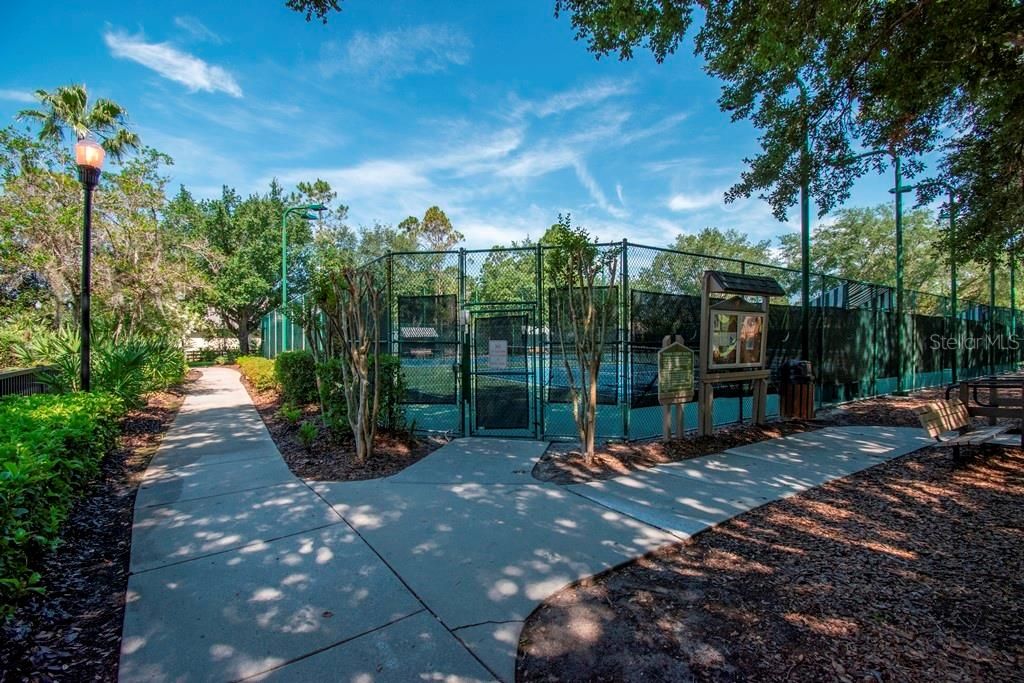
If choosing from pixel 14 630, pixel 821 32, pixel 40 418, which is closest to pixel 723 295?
pixel 821 32

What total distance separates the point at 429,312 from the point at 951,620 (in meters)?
6.33

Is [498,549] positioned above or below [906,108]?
below

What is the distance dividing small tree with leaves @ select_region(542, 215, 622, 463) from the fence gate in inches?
32.5

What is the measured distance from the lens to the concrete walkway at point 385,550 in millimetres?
2352

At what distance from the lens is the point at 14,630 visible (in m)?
2.46

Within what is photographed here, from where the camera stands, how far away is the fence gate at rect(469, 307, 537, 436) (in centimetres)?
690

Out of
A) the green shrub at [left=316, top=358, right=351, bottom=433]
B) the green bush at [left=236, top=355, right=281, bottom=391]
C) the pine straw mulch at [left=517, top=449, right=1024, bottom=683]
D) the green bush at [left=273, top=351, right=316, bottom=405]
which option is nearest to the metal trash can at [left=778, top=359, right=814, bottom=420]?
the pine straw mulch at [left=517, top=449, right=1024, bottom=683]

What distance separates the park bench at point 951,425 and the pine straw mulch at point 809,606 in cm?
170

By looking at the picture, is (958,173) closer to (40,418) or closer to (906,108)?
(906,108)

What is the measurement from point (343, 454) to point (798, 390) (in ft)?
25.1

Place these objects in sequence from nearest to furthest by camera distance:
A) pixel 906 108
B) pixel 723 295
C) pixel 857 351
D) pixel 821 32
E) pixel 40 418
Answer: pixel 40 418
pixel 821 32
pixel 906 108
pixel 723 295
pixel 857 351

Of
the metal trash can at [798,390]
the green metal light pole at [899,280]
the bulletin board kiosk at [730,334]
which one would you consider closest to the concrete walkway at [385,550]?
the bulletin board kiosk at [730,334]

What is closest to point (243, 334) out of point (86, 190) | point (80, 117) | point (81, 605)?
point (80, 117)

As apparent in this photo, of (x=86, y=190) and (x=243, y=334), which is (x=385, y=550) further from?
(x=243, y=334)
